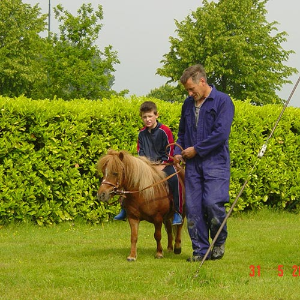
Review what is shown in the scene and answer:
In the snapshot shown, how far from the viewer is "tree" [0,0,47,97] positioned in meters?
43.3

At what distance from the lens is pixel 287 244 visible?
10.3m

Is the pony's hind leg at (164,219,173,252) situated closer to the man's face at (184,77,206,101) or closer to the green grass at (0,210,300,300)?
the green grass at (0,210,300,300)

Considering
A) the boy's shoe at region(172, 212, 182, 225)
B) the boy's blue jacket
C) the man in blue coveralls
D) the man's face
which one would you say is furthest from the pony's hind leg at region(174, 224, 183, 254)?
the man's face

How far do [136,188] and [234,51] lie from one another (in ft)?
116

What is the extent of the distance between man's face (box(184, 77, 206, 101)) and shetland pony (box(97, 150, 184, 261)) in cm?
112

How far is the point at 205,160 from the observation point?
26.5ft

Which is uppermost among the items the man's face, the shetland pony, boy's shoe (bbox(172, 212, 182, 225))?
the man's face

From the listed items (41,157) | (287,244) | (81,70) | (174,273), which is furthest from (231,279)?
(81,70)

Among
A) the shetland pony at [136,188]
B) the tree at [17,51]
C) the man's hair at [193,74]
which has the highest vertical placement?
the tree at [17,51]

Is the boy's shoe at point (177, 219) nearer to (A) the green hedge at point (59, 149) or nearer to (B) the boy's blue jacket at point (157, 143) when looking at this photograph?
(B) the boy's blue jacket at point (157, 143)

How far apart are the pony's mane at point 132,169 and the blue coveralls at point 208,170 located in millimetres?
497

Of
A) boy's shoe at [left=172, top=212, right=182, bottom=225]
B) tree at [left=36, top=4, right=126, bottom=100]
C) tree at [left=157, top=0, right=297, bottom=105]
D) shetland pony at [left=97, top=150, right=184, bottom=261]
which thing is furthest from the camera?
tree at [left=157, top=0, right=297, bottom=105]

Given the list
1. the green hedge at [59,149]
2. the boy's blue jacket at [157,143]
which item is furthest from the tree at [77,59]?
the boy's blue jacket at [157,143]

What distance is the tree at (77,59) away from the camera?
33.9 metres
